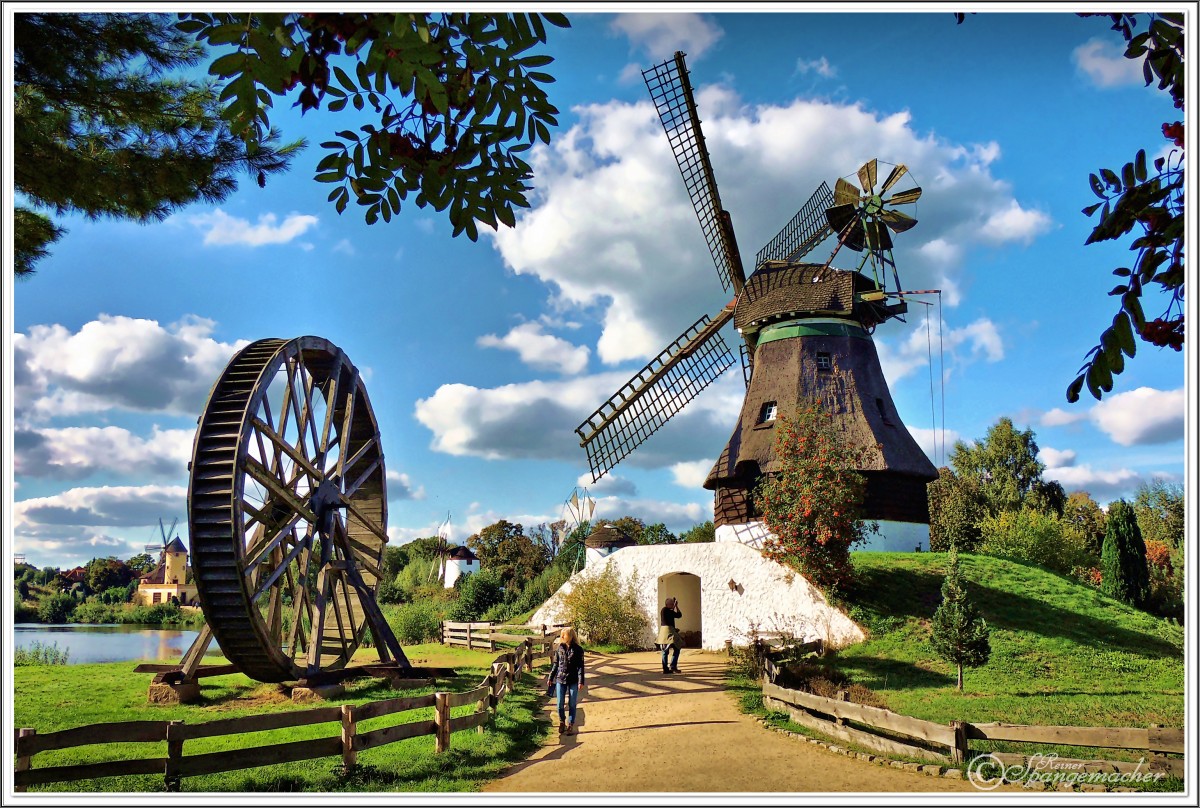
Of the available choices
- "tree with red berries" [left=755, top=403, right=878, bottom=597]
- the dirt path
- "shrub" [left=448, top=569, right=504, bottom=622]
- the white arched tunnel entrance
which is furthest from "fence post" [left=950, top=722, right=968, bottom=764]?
"shrub" [left=448, top=569, right=504, bottom=622]

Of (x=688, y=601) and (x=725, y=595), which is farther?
(x=688, y=601)

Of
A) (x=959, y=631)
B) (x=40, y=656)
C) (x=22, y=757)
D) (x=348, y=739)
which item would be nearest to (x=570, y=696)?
(x=348, y=739)

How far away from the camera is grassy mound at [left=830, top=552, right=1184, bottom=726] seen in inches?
448

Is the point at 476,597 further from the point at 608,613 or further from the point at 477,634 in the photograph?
the point at 608,613

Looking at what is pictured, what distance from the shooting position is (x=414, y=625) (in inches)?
925

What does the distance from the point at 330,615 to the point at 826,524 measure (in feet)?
45.6

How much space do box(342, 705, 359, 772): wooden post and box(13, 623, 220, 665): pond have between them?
1244cm

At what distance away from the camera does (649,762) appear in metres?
8.23

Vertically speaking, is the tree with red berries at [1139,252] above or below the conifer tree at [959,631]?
above

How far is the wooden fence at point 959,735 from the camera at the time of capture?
697 centimetres

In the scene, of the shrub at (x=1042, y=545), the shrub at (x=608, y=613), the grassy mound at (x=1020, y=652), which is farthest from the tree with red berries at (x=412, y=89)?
the shrub at (x=1042, y=545)

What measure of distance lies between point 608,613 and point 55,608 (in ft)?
103

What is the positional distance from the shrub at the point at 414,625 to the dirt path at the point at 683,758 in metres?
12.0

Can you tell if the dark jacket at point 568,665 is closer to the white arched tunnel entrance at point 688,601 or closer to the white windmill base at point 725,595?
the white windmill base at point 725,595
